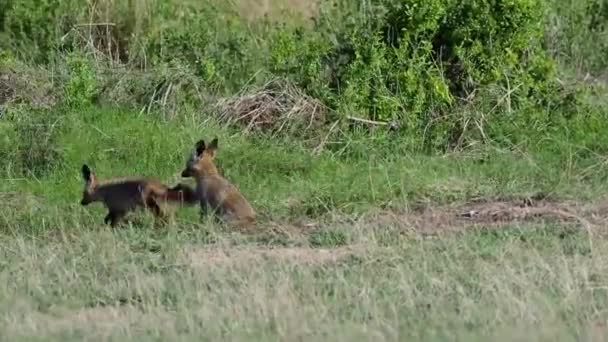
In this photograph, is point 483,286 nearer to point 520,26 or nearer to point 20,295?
point 20,295

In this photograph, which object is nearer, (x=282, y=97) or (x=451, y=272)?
(x=451, y=272)

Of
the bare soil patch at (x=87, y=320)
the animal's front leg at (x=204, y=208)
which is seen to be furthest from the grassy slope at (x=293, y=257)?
the animal's front leg at (x=204, y=208)

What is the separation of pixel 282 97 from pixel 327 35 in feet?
4.20

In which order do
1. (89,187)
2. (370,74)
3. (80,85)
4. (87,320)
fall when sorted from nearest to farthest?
1. (87,320)
2. (89,187)
3. (370,74)
4. (80,85)

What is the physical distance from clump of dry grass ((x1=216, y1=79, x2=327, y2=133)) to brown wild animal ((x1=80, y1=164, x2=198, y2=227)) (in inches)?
103

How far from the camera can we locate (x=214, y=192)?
10469 millimetres

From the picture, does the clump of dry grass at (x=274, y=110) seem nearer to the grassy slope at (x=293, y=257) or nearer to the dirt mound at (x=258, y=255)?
the grassy slope at (x=293, y=257)

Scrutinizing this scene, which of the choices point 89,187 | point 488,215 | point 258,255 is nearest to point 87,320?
point 258,255

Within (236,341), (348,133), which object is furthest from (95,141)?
(236,341)

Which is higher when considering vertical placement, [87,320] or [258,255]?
[87,320]

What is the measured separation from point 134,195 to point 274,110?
3094 millimetres

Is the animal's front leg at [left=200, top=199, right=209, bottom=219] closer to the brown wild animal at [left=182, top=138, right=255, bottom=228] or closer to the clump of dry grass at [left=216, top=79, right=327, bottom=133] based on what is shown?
the brown wild animal at [left=182, top=138, right=255, bottom=228]

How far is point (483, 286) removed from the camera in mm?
8102

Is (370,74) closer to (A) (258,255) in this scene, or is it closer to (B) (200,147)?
(B) (200,147)
